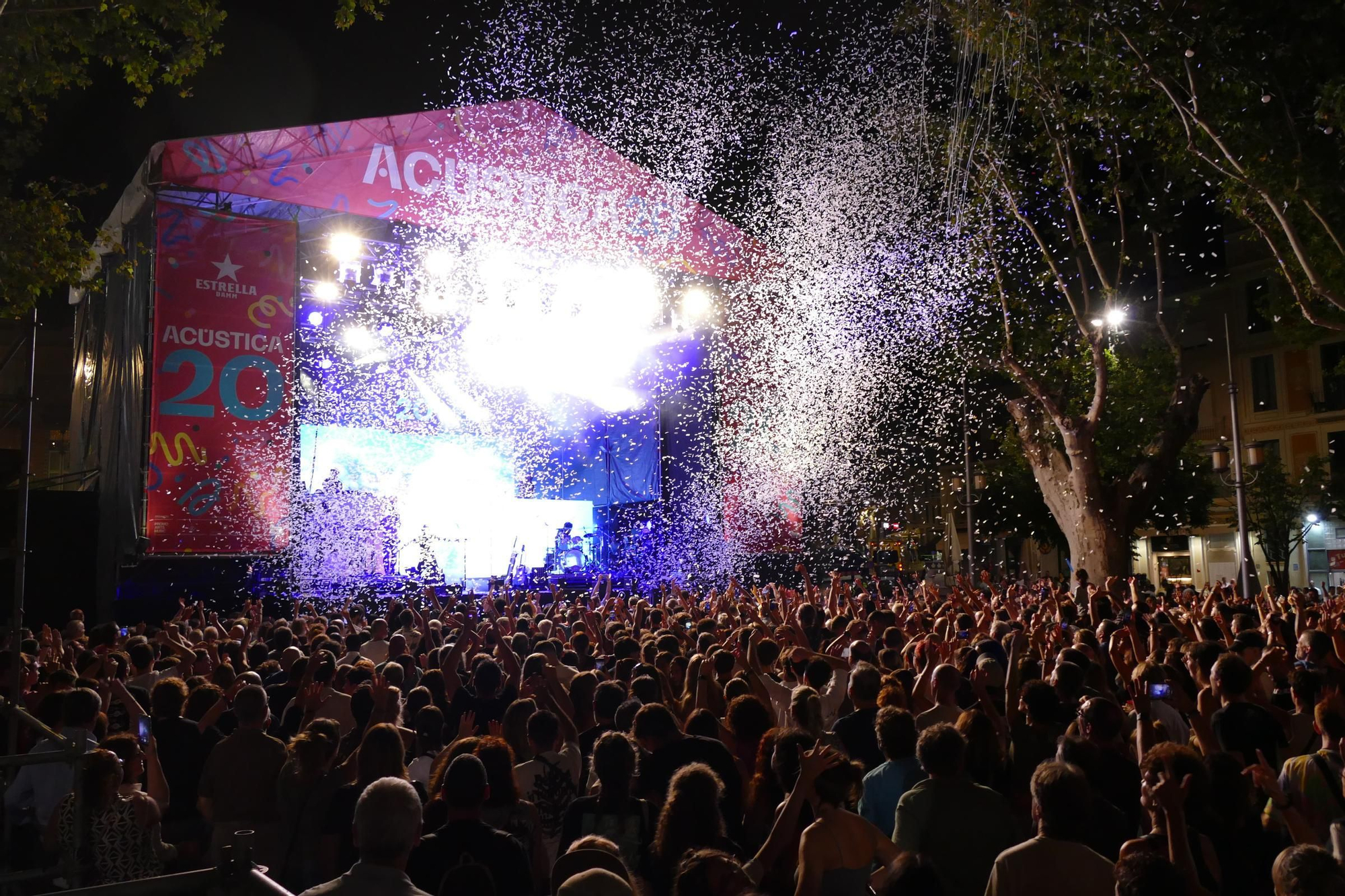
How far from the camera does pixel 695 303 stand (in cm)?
2202

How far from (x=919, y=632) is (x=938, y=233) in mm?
12784

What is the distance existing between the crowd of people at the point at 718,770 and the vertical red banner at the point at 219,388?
29.9 ft

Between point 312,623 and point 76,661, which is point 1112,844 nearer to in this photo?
point 76,661

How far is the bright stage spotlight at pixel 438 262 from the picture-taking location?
66.5 feet

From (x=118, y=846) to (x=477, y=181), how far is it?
1730 cm

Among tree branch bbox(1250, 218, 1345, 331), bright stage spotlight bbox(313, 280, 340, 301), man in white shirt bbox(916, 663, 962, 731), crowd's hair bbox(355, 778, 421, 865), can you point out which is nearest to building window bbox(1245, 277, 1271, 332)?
tree branch bbox(1250, 218, 1345, 331)

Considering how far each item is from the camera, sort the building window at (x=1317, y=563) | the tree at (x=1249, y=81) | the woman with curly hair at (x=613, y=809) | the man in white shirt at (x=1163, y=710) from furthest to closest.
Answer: the building window at (x=1317, y=563), the tree at (x=1249, y=81), the man in white shirt at (x=1163, y=710), the woman with curly hair at (x=613, y=809)

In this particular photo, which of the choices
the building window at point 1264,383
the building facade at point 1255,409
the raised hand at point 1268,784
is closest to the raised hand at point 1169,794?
the raised hand at point 1268,784

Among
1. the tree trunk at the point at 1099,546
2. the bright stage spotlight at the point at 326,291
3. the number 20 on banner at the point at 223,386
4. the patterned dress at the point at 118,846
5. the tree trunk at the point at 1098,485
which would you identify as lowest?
the patterned dress at the point at 118,846

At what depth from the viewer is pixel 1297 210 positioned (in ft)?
43.7

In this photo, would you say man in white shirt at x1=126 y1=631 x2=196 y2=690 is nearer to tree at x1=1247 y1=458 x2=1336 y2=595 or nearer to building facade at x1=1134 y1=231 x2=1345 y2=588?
building facade at x1=1134 y1=231 x2=1345 y2=588

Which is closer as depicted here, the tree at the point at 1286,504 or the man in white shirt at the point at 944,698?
the man in white shirt at the point at 944,698

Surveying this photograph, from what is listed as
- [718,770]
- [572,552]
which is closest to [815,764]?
[718,770]

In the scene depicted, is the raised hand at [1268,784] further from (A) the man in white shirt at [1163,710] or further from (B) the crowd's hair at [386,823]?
(B) the crowd's hair at [386,823]
